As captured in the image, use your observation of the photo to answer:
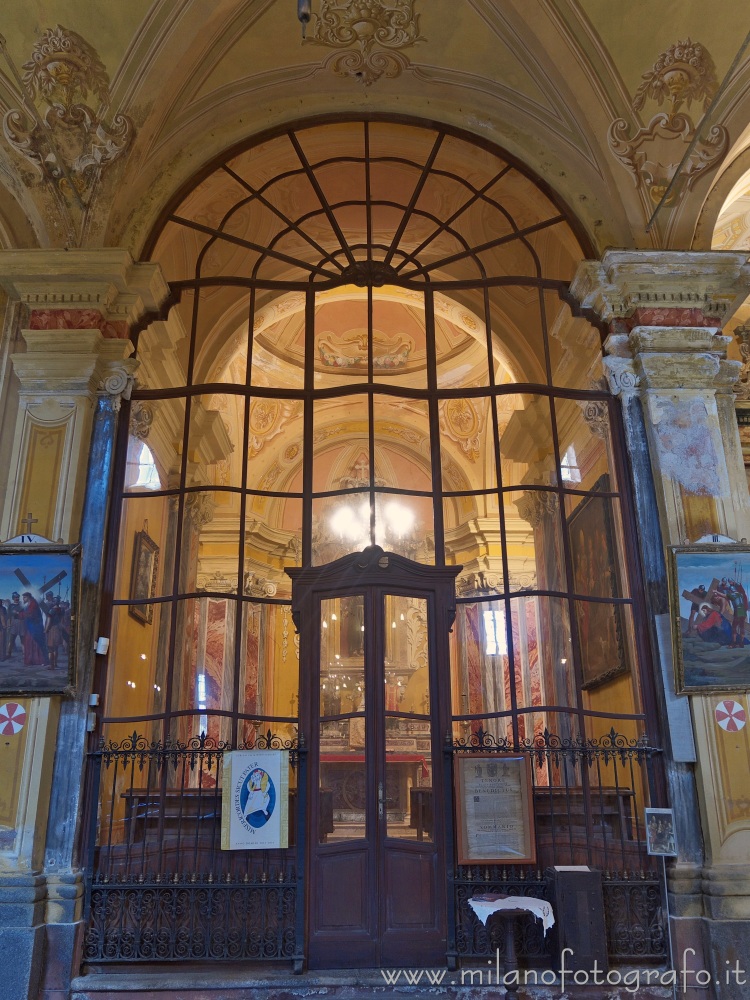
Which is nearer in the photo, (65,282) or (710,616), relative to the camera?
(710,616)

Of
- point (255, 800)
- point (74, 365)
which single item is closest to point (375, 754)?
point (255, 800)

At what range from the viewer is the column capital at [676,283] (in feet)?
20.1

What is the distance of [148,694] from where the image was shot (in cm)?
751

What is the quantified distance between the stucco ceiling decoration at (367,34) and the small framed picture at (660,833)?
5851 millimetres

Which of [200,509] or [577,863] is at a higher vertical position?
[200,509]

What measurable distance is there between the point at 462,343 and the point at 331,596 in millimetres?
5965

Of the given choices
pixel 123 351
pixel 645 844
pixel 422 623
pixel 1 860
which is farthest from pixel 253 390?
pixel 645 844

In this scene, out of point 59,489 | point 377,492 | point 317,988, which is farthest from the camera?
point 377,492

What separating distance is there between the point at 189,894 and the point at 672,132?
6.20 m

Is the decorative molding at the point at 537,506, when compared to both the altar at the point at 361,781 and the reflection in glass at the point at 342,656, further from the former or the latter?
the altar at the point at 361,781

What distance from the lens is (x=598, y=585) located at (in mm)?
6973

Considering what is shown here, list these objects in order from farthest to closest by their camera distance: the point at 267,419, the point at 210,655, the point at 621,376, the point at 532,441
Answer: the point at 267,419, the point at 210,655, the point at 532,441, the point at 621,376

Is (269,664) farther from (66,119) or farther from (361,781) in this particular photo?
(66,119)

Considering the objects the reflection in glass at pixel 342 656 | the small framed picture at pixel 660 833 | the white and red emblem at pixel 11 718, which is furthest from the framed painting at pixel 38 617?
the small framed picture at pixel 660 833
